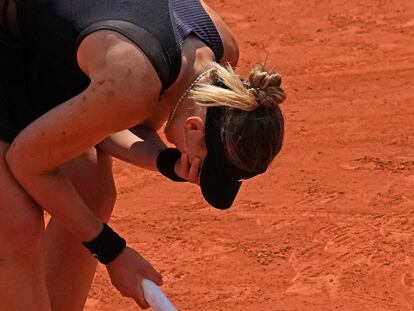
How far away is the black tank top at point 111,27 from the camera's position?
9.22 ft

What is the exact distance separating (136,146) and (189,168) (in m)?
0.38

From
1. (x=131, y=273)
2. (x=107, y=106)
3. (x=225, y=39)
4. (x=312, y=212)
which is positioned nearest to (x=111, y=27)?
(x=107, y=106)

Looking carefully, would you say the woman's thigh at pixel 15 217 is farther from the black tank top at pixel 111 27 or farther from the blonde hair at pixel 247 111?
the blonde hair at pixel 247 111

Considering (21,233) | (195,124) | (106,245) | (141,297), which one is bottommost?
(141,297)

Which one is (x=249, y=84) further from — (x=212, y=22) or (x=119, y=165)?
(x=119, y=165)

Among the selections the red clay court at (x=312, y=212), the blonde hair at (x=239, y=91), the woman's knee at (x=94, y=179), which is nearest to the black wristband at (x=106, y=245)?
the woman's knee at (x=94, y=179)

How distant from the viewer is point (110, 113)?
9.11 feet

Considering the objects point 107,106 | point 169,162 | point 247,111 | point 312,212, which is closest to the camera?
point 107,106

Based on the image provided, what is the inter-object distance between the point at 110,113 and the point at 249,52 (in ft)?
14.4

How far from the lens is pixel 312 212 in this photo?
513 cm

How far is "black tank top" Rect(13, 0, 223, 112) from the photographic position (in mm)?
2811

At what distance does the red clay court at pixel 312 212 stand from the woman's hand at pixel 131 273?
56.1 inches

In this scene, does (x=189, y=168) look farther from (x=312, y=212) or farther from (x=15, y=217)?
(x=312, y=212)

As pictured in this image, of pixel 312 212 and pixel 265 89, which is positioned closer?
pixel 265 89
